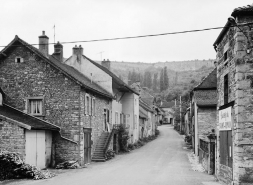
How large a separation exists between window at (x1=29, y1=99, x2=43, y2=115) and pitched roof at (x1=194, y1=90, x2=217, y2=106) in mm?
12640

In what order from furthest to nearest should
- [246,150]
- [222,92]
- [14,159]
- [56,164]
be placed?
1. [56,164]
2. [14,159]
3. [222,92]
4. [246,150]

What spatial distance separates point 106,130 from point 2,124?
13.8m

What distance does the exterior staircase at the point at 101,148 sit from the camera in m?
28.6

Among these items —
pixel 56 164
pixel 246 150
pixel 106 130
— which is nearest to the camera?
pixel 246 150

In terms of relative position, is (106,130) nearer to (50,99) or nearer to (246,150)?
(50,99)

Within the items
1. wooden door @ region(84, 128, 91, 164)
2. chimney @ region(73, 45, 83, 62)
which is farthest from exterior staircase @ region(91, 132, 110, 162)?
chimney @ region(73, 45, 83, 62)

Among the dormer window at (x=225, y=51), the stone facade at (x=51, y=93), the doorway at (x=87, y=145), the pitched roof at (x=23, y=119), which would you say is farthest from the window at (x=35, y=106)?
the dormer window at (x=225, y=51)

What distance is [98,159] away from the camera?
28438 mm

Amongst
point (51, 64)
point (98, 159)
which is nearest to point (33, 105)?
point (51, 64)

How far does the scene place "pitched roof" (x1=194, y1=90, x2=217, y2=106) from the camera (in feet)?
95.4

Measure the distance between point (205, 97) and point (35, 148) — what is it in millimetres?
14594

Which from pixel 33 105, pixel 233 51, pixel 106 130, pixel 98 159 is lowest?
pixel 98 159

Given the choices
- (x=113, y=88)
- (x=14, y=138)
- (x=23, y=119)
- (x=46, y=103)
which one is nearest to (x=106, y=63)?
(x=113, y=88)

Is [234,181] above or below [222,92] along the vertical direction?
below
